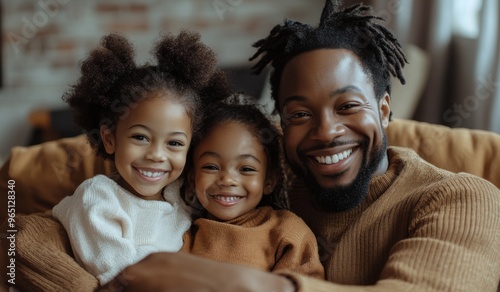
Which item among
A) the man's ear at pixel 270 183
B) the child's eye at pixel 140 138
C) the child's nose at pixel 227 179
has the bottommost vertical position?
the man's ear at pixel 270 183

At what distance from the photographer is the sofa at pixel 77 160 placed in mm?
1780

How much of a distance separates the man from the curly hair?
0.60 ft

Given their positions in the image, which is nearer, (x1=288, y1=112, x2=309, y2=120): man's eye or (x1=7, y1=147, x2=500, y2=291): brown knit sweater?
(x1=7, y1=147, x2=500, y2=291): brown knit sweater

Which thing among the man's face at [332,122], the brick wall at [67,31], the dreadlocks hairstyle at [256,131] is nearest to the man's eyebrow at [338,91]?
the man's face at [332,122]

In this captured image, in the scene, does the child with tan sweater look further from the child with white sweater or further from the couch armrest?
the couch armrest

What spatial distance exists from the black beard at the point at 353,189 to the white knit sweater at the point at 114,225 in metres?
0.30

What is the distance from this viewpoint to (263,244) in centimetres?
137

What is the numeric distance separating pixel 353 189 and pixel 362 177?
1.3 inches

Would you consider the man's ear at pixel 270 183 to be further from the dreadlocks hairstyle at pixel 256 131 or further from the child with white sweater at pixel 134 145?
the child with white sweater at pixel 134 145

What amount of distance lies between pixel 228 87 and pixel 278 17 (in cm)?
255

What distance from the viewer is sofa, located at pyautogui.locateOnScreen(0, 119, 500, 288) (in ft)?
5.84

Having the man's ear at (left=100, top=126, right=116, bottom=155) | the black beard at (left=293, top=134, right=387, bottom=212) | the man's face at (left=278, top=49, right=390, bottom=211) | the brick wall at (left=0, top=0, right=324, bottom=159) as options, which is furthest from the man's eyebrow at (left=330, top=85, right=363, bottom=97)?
the brick wall at (left=0, top=0, right=324, bottom=159)

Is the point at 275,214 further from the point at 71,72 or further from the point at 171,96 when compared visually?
the point at 71,72

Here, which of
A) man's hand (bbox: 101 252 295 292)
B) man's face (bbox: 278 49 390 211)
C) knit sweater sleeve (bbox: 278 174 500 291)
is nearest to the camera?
man's hand (bbox: 101 252 295 292)
